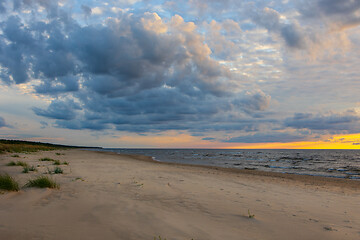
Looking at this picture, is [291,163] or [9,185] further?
[291,163]

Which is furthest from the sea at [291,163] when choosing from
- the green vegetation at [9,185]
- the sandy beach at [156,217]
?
the green vegetation at [9,185]

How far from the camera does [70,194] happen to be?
6301mm

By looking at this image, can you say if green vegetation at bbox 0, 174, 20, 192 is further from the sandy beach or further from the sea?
the sea

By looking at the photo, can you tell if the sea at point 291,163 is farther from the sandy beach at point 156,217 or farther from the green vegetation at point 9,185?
the green vegetation at point 9,185

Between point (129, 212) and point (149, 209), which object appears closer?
point (129, 212)

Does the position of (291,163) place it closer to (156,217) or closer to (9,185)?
(156,217)

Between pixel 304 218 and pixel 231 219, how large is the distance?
2.10 m

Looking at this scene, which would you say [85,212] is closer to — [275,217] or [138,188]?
[138,188]

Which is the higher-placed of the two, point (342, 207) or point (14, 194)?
point (14, 194)

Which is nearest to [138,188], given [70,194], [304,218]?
[70,194]

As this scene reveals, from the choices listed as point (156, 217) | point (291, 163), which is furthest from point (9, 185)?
point (291, 163)

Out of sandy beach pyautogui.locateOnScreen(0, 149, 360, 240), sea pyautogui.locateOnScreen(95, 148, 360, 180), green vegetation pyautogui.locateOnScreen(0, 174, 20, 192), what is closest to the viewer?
sandy beach pyautogui.locateOnScreen(0, 149, 360, 240)

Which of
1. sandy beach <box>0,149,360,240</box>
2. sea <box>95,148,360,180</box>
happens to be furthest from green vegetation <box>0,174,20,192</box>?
sea <box>95,148,360,180</box>

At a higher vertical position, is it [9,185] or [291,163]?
[9,185]
